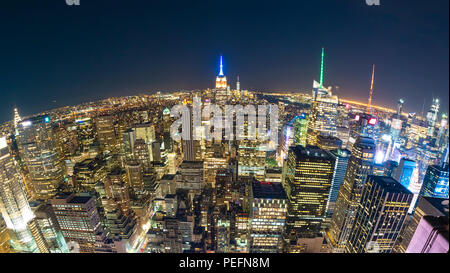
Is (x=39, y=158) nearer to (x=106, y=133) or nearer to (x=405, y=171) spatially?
(x=106, y=133)

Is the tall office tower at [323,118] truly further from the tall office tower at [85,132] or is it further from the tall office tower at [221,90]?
the tall office tower at [85,132]

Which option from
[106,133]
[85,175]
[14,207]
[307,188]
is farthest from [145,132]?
[307,188]

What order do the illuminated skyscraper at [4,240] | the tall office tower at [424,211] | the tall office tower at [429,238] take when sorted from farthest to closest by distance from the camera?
the illuminated skyscraper at [4,240]
the tall office tower at [424,211]
the tall office tower at [429,238]

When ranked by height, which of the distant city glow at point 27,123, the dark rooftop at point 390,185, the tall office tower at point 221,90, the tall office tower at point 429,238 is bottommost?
the dark rooftop at point 390,185

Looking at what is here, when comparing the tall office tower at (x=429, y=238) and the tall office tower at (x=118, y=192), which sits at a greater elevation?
the tall office tower at (x=429, y=238)

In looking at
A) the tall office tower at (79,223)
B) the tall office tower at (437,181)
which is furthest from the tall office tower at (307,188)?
the tall office tower at (79,223)

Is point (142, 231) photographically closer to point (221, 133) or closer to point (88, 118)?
point (221, 133)
